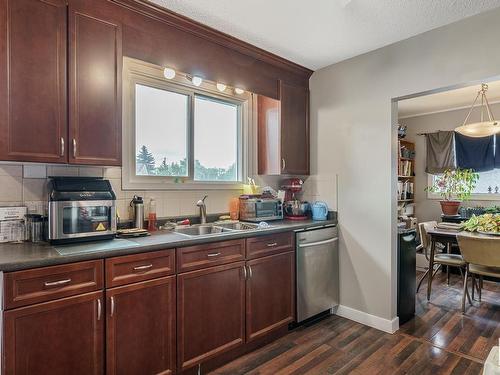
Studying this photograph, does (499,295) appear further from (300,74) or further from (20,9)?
(20,9)

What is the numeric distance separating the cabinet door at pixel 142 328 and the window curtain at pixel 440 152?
5.26 m

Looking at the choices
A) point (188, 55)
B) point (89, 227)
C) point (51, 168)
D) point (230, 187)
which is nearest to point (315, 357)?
point (230, 187)

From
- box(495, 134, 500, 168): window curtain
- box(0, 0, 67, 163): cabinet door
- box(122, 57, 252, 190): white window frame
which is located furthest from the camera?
box(495, 134, 500, 168): window curtain

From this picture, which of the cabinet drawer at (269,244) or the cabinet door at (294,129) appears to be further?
the cabinet door at (294,129)

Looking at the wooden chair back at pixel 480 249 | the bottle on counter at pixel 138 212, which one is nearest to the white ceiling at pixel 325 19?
the bottle on counter at pixel 138 212

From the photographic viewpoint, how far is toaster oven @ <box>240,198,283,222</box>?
2.97 m

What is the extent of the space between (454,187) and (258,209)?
161 inches

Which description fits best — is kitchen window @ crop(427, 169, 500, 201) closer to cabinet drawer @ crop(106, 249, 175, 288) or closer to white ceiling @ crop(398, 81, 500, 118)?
white ceiling @ crop(398, 81, 500, 118)

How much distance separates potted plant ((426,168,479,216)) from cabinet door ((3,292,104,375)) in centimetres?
521

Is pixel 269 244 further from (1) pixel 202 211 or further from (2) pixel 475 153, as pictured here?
(2) pixel 475 153

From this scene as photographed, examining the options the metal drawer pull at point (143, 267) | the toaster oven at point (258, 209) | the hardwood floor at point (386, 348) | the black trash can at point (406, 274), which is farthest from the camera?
the toaster oven at point (258, 209)

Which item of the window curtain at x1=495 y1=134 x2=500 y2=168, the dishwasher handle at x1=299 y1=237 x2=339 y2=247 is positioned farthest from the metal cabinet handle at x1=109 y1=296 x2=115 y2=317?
the window curtain at x1=495 y1=134 x2=500 y2=168

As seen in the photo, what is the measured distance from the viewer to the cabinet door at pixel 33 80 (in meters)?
1.62

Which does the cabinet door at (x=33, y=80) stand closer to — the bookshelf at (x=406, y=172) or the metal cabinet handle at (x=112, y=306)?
the metal cabinet handle at (x=112, y=306)
